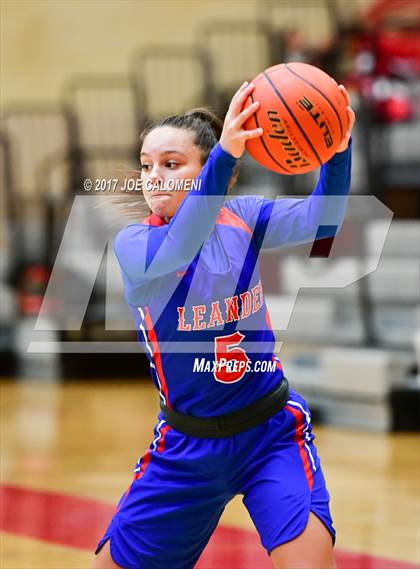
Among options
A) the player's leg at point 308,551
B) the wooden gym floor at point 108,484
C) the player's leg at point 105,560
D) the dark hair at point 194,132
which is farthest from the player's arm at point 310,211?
the wooden gym floor at point 108,484

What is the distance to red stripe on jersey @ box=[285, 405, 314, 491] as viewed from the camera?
2734 millimetres

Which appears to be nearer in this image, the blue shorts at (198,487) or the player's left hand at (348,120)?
the player's left hand at (348,120)

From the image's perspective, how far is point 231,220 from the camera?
9.44 ft

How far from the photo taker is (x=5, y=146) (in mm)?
9406

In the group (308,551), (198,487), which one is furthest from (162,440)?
(308,551)

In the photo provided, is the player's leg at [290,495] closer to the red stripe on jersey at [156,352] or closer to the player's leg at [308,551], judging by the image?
the player's leg at [308,551]

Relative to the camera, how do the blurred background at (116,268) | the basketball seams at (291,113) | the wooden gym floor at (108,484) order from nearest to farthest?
1. the basketball seams at (291,113)
2. the wooden gym floor at (108,484)
3. the blurred background at (116,268)

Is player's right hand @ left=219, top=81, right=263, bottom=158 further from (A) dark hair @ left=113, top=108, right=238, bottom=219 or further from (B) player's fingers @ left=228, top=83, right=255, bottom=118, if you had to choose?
(A) dark hair @ left=113, top=108, right=238, bottom=219

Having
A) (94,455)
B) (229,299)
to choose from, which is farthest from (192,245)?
(94,455)

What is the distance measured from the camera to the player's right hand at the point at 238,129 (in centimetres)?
244

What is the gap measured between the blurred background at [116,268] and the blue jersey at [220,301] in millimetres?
479

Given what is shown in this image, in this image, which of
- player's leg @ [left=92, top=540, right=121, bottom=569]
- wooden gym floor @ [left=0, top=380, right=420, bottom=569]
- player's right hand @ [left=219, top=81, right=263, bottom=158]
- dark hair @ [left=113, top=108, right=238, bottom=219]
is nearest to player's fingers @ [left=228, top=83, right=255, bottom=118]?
player's right hand @ [left=219, top=81, right=263, bottom=158]

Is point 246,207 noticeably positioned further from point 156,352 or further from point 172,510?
point 172,510

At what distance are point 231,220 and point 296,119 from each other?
0.41 metres
